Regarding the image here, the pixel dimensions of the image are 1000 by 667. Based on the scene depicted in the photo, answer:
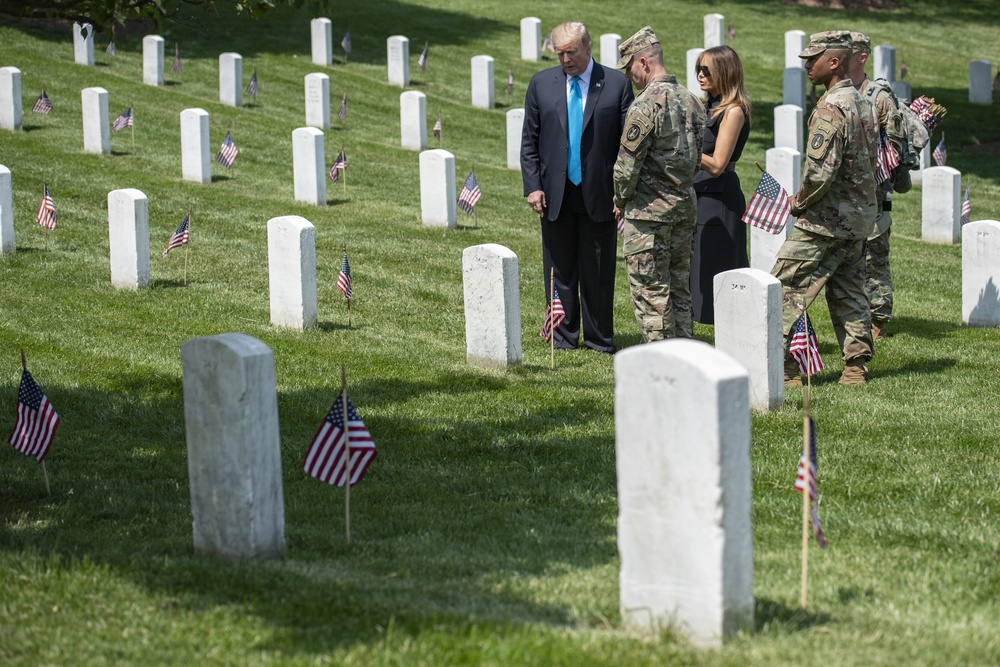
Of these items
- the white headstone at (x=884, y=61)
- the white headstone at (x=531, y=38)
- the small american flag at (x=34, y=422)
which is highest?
the white headstone at (x=531, y=38)

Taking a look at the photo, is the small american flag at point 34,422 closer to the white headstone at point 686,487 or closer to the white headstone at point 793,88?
the white headstone at point 686,487

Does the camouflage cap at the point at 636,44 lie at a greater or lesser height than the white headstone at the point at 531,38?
lesser

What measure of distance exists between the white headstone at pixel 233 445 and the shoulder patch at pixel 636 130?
3941mm

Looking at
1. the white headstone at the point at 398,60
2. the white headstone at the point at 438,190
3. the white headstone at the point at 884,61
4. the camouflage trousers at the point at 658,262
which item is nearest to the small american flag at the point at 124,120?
the white headstone at the point at 438,190

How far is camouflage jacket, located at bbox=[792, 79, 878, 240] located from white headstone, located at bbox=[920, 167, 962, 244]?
7628 mm

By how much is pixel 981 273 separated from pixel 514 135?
993 centimetres

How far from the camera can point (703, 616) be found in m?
4.31

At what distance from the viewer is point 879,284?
1053 centimetres

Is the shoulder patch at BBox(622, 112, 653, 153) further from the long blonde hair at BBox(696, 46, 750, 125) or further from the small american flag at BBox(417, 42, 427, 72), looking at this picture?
the small american flag at BBox(417, 42, 427, 72)

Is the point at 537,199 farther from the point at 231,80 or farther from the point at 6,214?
the point at 231,80

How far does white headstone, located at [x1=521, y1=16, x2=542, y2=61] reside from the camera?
29.6 meters

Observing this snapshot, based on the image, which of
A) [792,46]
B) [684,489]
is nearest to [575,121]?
[684,489]

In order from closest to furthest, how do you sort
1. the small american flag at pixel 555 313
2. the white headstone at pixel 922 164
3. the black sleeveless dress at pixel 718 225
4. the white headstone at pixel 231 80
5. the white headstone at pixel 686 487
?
1. the white headstone at pixel 686 487
2. the black sleeveless dress at pixel 718 225
3. the small american flag at pixel 555 313
4. the white headstone at pixel 922 164
5. the white headstone at pixel 231 80

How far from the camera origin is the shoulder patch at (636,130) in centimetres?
863
